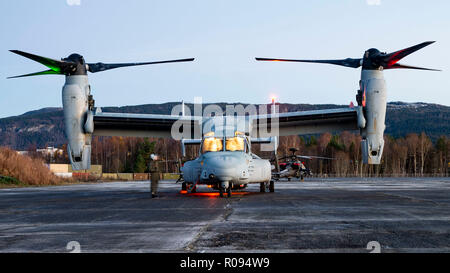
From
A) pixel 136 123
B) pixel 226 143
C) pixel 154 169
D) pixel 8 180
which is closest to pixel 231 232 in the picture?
pixel 154 169

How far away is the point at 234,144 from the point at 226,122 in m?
1.23

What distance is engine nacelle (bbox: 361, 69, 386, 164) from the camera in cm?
1805

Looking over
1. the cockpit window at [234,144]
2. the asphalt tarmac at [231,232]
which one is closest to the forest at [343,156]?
the cockpit window at [234,144]

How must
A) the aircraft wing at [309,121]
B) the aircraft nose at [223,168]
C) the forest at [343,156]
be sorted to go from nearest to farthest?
the aircraft nose at [223,168]
the aircraft wing at [309,121]
the forest at [343,156]

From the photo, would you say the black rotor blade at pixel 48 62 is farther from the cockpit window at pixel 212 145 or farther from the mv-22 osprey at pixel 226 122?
the cockpit window at pixel 212 145

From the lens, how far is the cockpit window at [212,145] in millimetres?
17266

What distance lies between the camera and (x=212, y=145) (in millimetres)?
17359

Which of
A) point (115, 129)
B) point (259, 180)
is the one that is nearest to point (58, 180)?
point (115, 129)

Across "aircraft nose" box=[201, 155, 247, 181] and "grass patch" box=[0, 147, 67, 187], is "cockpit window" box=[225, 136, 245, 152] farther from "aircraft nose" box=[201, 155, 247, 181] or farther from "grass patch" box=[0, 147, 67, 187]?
"grass patch" box=[0, 147, 67, 187]

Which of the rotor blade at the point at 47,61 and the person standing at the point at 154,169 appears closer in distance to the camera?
the person standing at the point at 154,169
